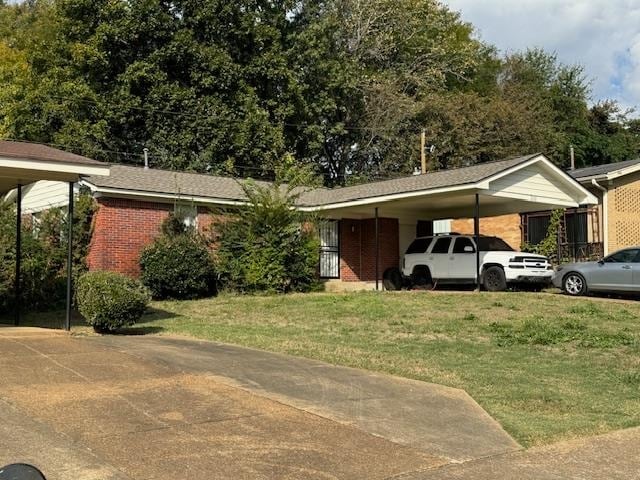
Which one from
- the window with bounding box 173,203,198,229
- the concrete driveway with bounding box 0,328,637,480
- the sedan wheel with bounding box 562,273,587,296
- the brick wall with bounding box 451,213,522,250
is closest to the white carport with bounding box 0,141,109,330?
the concrete driveway with bounding box 0,328,637,480

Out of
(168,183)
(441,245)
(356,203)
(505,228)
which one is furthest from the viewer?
(505,228)

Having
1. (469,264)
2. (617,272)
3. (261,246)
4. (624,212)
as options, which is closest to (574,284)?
(617,272)

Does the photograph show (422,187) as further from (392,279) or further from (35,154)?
(35,154)

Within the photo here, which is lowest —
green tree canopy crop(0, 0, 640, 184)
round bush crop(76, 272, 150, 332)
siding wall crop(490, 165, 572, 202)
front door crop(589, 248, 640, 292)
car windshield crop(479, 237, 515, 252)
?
round bush crop(76, 272, 150, 332)

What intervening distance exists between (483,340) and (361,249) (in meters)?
12.6

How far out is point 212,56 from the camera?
33.3m

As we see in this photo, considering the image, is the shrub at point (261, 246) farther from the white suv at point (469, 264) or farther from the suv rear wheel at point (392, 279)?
the suv rear wheel at point (392, 279)

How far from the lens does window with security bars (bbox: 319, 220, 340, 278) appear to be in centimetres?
2394

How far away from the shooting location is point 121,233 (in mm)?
19453

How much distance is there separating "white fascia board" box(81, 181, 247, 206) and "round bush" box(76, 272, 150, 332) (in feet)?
22.2

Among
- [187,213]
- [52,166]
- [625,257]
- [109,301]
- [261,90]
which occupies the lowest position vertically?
[109,301]

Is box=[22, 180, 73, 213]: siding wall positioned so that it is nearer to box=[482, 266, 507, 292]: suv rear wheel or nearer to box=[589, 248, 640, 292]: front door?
box=[482, 266, 507, 292]: suv rear wheel

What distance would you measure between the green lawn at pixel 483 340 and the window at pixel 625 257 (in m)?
1.26

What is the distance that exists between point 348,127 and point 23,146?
27.1 metres
